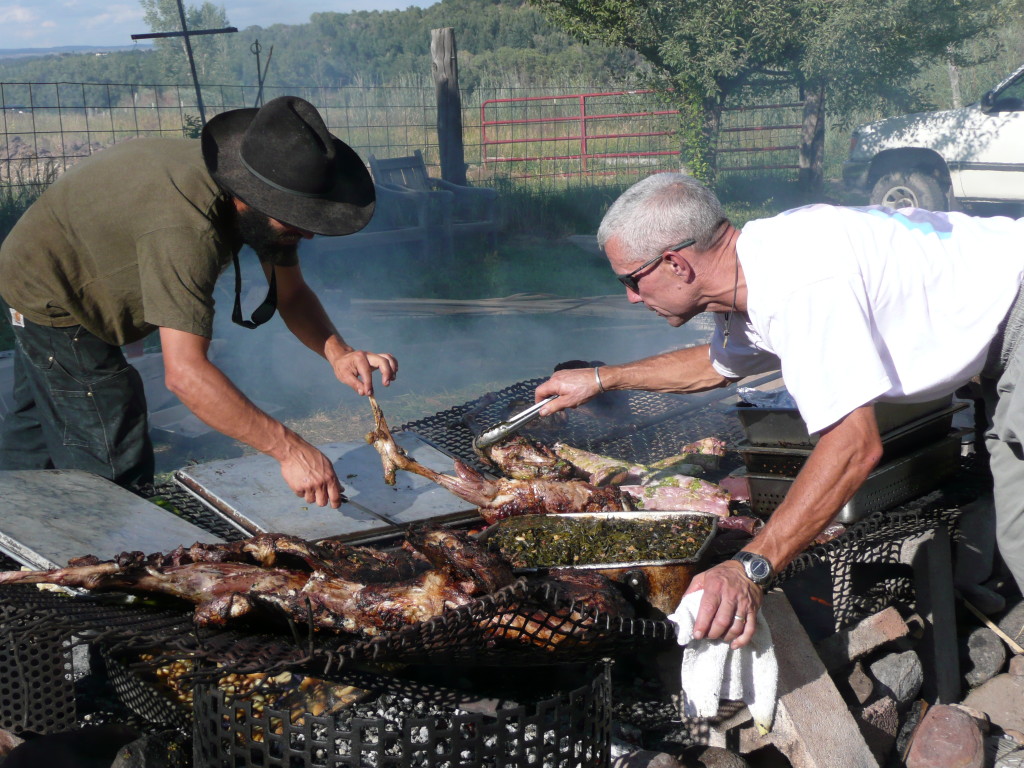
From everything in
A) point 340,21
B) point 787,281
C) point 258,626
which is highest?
point 340,21

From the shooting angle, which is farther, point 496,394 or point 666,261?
point 496,394

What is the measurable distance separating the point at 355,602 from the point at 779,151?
17492mm

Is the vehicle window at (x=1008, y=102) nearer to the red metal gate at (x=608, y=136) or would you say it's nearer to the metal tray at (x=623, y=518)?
the red metal gate at (x=608, y=136)

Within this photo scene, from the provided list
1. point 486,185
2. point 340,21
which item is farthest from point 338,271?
point 340,21

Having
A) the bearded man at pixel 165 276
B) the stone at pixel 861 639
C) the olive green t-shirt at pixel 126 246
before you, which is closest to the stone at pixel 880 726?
the stone at pixel 861 639

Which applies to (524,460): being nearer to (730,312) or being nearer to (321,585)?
(730,312)

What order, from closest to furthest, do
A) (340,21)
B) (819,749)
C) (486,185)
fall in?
(819,749)
(486,185)
(340,21)

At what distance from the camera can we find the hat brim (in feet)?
10.8

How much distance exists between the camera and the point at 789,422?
3484 mm

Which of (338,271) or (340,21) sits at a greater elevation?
(340,21)

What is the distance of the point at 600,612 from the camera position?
8.42ft

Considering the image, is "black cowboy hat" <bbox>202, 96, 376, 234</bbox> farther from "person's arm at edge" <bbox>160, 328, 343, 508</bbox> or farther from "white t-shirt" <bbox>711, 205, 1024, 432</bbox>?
"white t-shirt" <bbox>711, 205, 1024, 432</bbox>

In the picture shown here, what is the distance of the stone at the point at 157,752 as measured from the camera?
2615 mm

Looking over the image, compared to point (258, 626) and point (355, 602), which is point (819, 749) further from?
point (258, 626)
